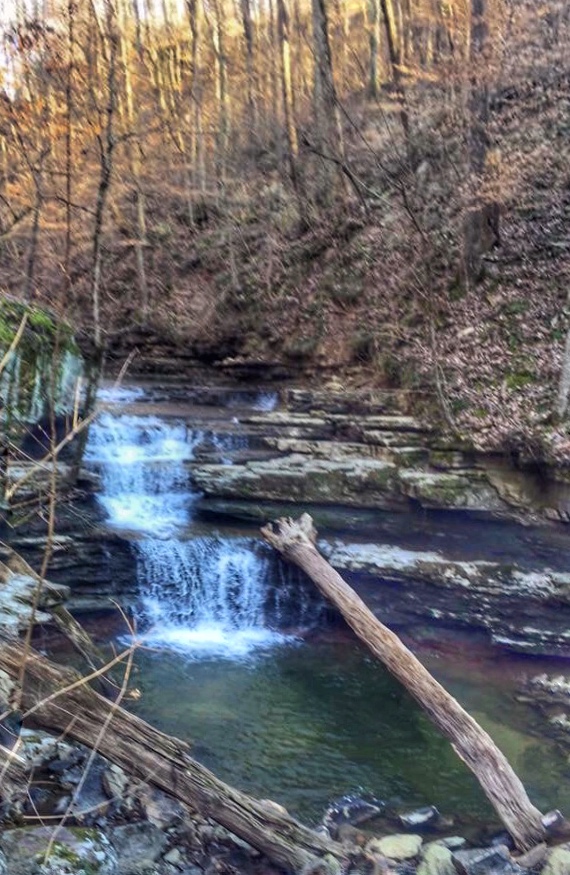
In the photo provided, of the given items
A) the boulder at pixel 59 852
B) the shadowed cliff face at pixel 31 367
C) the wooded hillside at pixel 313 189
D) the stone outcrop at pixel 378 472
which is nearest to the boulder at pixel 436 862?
the boulder at pixel 59 852

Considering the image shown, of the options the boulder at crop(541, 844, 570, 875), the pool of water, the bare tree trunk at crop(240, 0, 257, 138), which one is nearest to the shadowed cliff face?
the pool of water

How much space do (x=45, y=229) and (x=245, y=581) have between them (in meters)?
9.77

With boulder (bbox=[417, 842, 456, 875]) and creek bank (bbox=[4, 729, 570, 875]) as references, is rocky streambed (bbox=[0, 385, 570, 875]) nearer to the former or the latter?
creek bank (bbox=[4, 729, 570, 875])

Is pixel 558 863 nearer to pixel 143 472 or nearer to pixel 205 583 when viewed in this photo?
pixel 205 583

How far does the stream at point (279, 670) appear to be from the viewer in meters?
7.28

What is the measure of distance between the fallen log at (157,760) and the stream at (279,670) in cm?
112

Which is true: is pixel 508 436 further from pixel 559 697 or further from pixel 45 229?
pixel 45 229

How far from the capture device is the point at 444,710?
6996 millimetres

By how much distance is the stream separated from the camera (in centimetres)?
728

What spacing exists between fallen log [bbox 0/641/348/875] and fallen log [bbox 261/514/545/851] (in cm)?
164

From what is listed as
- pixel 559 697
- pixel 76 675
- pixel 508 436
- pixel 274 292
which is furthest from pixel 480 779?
pixel 274 292

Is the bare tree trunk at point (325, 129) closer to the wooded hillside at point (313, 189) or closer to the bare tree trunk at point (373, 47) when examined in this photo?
the wooded hillside at point (313, 189)

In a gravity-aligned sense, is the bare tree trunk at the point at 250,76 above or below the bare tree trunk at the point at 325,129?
above

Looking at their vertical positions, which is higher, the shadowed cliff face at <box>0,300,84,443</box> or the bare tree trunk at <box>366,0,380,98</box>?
the bare tree trunk at <box>366,0,380,98</box>
